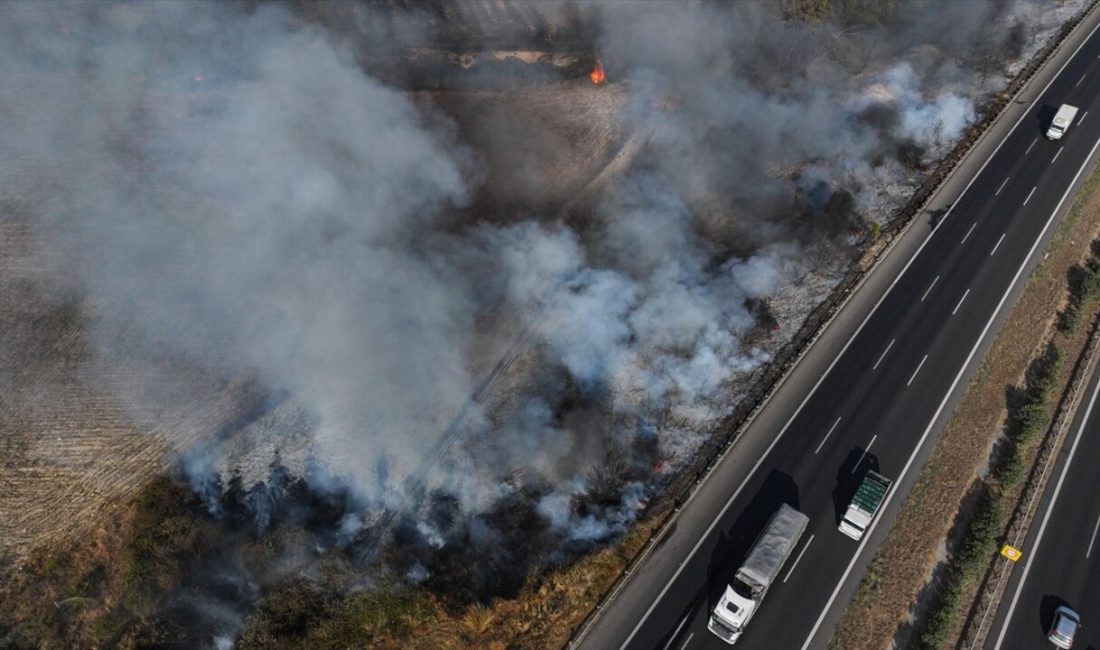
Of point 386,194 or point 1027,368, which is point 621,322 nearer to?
point 386,194

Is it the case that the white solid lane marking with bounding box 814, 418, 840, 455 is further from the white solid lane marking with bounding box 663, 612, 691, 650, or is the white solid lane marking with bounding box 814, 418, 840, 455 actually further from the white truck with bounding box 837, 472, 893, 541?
the white solid lane marking with bounding box 663, 612, 691, 650

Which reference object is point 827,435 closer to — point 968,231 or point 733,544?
point 733,544

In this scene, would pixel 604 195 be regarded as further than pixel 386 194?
Yes

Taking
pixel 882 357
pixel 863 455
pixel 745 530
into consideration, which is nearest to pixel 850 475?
pixel 863 455

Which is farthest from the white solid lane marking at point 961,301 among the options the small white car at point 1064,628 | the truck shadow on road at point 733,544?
the small white car at point 1064,628

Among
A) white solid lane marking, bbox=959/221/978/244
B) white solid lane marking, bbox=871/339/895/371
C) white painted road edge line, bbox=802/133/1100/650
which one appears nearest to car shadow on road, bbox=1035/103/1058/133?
white painted road edge line, bbox=802/133/1100/650

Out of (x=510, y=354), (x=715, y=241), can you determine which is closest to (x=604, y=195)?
(x=715, y=241)

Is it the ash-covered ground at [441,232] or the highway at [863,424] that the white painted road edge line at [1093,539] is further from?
the ash-covered ground at [441,232]
